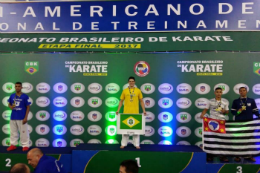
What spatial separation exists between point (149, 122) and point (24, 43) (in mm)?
3877

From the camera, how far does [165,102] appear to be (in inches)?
231

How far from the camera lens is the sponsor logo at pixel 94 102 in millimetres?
5957

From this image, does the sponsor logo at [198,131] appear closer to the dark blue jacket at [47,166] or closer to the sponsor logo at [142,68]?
the sponsor logo at [142,68]

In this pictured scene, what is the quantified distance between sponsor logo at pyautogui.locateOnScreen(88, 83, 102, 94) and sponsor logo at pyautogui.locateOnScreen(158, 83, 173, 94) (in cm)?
152

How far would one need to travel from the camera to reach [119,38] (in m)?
6.28

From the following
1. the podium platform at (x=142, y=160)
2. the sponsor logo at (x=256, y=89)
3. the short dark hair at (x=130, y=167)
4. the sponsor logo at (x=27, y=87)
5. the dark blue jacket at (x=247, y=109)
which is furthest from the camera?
the sponsor logo at (x=27, y=87)

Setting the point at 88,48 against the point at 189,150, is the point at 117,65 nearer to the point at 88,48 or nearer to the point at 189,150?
the point at 88,48

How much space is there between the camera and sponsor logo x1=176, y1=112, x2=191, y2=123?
5844mm

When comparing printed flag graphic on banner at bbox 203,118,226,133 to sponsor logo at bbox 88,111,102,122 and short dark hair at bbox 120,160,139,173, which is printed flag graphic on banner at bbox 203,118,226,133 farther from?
short dark hair at bbox 120,160,139,173

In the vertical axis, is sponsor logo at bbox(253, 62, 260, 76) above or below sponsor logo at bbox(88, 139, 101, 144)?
above

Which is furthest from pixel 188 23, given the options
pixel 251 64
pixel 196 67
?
pixel 251 64

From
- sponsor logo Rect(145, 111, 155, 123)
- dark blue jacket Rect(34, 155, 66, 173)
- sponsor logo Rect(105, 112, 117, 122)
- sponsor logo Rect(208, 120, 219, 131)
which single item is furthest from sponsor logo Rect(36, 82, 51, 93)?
sponsor logo Rect(208, 120, 219, 131)

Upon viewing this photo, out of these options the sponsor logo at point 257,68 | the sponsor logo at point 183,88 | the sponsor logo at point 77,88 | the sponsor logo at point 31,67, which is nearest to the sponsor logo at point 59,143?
the sponsor logo at point 77,88

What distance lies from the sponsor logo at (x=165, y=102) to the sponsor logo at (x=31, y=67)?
129 inches
